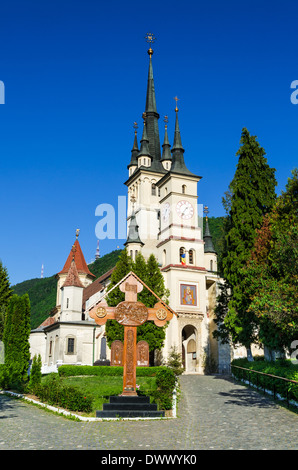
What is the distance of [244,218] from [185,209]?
18631 millimetres

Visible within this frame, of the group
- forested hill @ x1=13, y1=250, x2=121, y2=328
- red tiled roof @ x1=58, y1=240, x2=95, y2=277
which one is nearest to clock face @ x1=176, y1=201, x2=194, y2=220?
red tiled roof @ x1=58, y1=240, x2=95, y2=277

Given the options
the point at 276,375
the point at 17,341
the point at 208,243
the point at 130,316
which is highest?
the point at 208,243

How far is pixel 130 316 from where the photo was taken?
16.9 meters

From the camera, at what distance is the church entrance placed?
42094 millimetres

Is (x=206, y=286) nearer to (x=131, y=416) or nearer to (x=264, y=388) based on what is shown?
(x=264, y=388)

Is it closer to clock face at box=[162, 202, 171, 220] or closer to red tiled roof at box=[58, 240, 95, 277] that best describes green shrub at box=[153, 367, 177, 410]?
clock face at box=[162, 202, 171, 220]

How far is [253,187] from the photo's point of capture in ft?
93.1

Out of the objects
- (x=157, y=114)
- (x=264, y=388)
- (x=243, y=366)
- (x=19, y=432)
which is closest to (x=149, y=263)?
(x=243, y=366)

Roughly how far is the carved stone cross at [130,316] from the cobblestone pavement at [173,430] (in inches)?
92.7

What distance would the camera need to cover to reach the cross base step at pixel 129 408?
1449 cm

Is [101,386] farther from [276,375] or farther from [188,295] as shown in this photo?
[188,295]

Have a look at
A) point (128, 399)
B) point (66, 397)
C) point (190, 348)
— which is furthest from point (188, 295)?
point (128, 399)

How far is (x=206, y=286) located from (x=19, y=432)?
36.2 metres

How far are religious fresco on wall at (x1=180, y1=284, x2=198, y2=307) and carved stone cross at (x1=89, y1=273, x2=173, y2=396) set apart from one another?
81.2 ft
